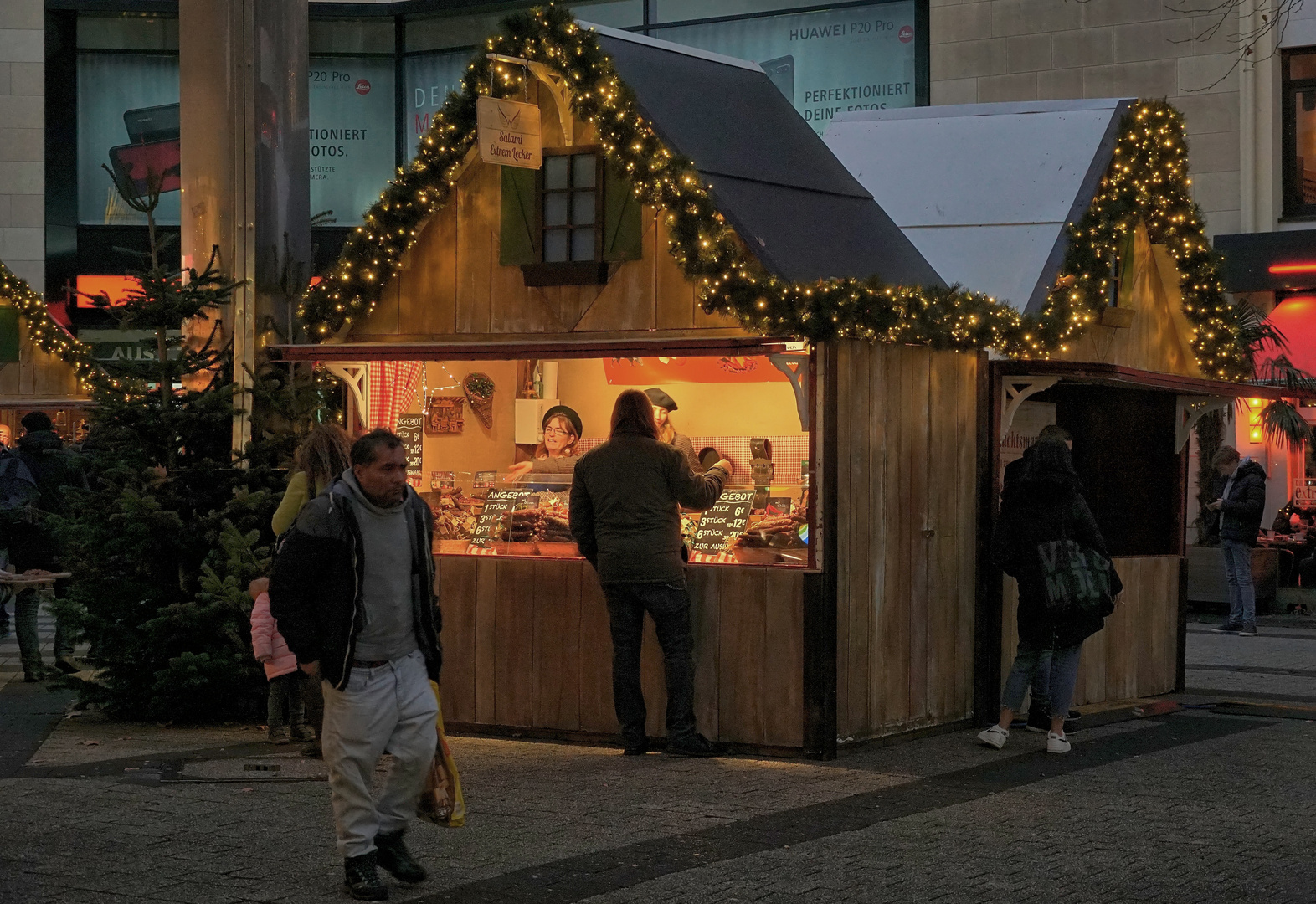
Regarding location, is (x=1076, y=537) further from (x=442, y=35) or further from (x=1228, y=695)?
(x=442, y=35)

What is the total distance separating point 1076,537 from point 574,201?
346 cm

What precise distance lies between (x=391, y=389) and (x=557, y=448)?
1.22 meters

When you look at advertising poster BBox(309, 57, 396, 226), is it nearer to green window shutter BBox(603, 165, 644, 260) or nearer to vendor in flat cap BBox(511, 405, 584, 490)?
vendor in flat cap BBox(511, 405, 584, 490)

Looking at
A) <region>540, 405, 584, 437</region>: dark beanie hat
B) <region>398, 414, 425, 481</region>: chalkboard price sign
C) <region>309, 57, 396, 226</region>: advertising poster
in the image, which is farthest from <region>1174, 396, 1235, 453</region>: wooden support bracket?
<region>309, 57, 396, 226</region>: advertising poster

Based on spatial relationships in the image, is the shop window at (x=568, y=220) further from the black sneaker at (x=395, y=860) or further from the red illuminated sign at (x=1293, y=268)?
the red illuminated sign at (x=1293, y=268)

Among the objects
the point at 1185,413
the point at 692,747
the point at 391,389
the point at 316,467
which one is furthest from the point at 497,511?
the point at 1185,413

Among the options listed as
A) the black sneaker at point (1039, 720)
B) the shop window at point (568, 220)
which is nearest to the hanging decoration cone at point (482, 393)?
the shop window at point (568, 220)

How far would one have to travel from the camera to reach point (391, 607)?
6.60 m

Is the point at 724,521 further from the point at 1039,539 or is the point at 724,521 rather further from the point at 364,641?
the point at 364,641

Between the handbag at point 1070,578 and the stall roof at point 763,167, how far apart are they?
1798mm

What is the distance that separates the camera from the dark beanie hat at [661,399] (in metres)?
11.0

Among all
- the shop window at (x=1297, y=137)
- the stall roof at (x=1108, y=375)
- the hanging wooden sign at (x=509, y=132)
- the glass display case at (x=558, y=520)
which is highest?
the shop window at (x=1297, y=137)

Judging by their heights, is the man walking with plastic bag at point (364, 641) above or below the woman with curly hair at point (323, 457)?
below

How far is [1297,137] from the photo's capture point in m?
22.8
